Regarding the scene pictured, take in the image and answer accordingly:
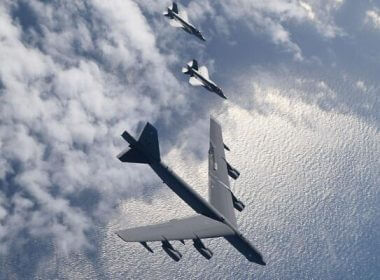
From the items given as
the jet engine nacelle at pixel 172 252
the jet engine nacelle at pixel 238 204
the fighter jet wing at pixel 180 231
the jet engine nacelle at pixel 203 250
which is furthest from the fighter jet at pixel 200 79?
the jet engine nacelle at pixel 172 252

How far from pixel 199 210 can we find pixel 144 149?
24769mm

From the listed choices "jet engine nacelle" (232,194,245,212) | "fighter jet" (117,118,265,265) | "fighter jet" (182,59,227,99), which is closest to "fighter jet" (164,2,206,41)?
"fighter jet" (182,59,227,99)

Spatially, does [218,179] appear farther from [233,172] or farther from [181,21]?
[181,21]

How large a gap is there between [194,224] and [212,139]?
33083 millimetres

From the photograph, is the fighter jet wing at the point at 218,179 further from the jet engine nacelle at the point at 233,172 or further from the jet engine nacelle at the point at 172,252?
the jet engine nacelle at the point at 172,252

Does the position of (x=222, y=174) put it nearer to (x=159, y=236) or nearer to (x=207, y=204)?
(x=207, y=204)

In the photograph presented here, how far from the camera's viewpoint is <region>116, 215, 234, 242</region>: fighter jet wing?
9517 cm

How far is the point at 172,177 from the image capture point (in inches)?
4729

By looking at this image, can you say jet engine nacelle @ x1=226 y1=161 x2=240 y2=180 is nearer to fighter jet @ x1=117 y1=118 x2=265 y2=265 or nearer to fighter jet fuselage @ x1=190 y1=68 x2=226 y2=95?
fighter jet @ x1=117 y1=118 x2=265 y2=265

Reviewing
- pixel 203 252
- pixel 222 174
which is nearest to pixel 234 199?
pixel 222 174

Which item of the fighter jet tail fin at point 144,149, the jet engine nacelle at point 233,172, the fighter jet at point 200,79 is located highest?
the fighter jet at point 200,79

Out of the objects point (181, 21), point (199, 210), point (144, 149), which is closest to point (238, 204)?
point (199, 210)

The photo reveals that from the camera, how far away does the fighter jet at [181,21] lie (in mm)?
171625

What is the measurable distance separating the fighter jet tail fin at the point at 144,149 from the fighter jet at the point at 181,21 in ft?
220
